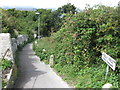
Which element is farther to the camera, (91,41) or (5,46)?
(5,46)

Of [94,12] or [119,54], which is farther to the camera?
[94,12]

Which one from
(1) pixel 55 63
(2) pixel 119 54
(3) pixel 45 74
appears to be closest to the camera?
(2) pixel 119 54

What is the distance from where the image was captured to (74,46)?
7.44m

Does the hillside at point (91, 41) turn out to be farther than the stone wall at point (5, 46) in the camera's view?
No

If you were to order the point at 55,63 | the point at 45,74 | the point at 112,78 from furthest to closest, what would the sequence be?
the point at 55,63, the point at 45,74, the point at 112,78

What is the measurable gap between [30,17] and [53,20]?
19.3ft

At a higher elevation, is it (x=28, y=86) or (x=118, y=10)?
(x=118, y=10)

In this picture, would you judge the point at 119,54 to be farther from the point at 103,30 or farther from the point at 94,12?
the point at 94,12

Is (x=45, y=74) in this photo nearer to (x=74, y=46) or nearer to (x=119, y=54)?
(x=74, y=46)

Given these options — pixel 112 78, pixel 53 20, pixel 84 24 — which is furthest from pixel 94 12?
pixel 53 20

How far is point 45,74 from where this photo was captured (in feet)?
25.7

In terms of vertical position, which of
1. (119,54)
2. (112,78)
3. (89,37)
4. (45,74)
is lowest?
(45,74)

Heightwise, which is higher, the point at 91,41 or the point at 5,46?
the point at 91,41

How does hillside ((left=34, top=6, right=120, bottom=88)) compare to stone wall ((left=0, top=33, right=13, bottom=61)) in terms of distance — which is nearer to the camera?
hillside ((left=34, top=6, right=120, bottom=88))
